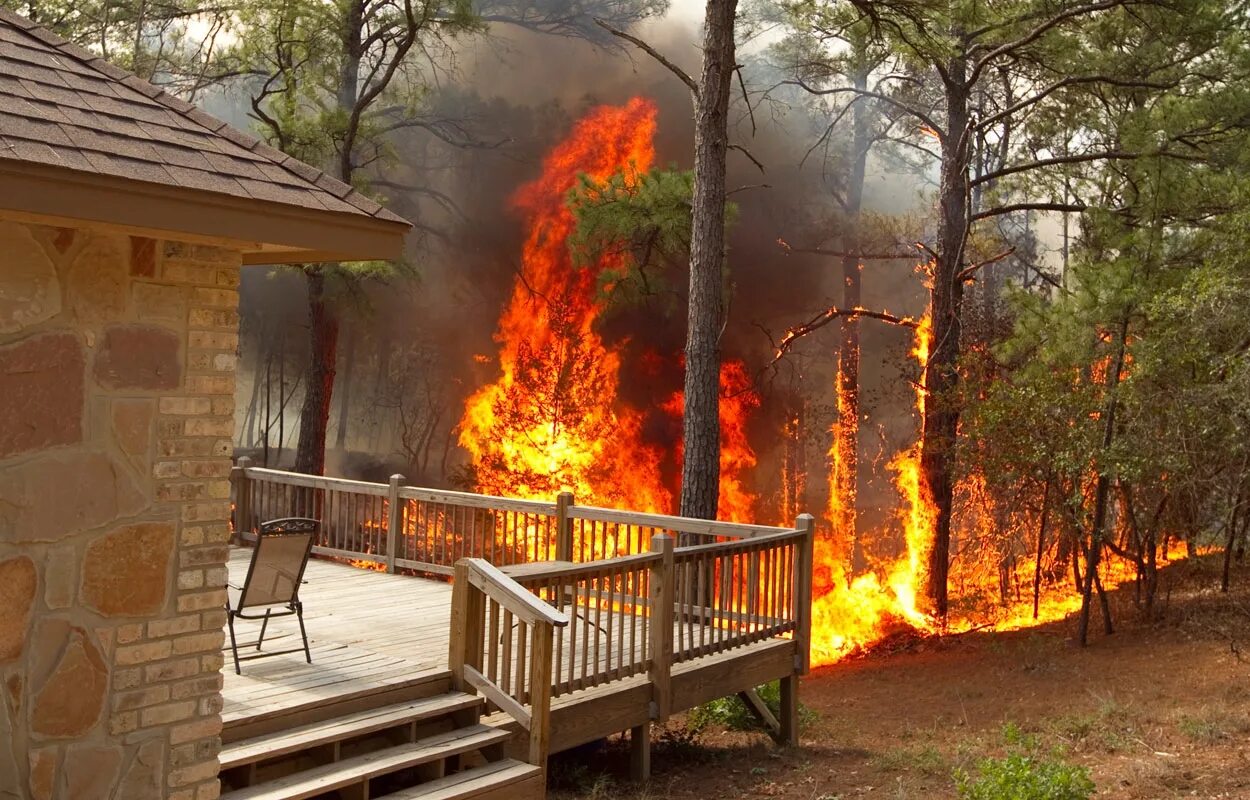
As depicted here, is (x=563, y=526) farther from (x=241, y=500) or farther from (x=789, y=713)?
(x=241, y=500)

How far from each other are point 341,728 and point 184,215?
319 cm

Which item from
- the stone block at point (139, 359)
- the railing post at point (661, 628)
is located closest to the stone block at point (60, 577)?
the stone block at point (139, 359)

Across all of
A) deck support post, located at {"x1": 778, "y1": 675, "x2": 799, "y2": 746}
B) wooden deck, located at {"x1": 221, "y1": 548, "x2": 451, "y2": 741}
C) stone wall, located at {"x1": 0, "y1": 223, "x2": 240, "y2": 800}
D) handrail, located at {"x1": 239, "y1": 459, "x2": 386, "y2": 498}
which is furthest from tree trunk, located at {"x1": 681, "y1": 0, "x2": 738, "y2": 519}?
stone wall, located at {"x1": 0, "y1": 223, "x2": 240, "y2": 800}

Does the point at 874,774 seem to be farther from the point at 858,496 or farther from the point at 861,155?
the point at 861,155

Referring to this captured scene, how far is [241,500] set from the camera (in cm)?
1220

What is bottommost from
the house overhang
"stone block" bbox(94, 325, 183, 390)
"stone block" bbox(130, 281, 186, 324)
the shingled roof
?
"stone block" bbox(94, 325, 183, 390)

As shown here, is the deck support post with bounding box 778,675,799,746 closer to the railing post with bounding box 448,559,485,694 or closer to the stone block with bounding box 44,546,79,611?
the railing post with bounding box 448,559,485,694

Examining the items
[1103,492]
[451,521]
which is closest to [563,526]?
[451,521]

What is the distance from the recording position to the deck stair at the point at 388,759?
18.5 ft

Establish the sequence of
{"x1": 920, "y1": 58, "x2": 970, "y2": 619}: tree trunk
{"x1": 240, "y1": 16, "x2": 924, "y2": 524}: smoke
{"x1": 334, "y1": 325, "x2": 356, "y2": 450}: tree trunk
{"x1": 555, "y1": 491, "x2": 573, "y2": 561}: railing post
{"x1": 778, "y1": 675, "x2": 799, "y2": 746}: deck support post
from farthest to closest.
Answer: {"x1": 334, "y1": 325, "x2": 356, "y2": 450}: tree trunk < {"x1": 240, "y1": 16, "x2": 924, "y2": 524}: smoke < {"x1": 920, "y1": 58, "x2": 970, "y2": 619}: tree trunk < {"x1": 555, "y1": 491, "x2": 573, "y2": 561}: railing post < {"x1": 778, "y1": 675, "x2": 799, "y2": 746}: deck support post

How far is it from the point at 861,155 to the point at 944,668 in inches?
589

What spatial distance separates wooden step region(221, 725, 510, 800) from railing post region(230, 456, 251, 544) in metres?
6.20

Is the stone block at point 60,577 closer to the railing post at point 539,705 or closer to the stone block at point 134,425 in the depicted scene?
the stone block at point 134,425

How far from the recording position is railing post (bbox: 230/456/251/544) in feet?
39.7
